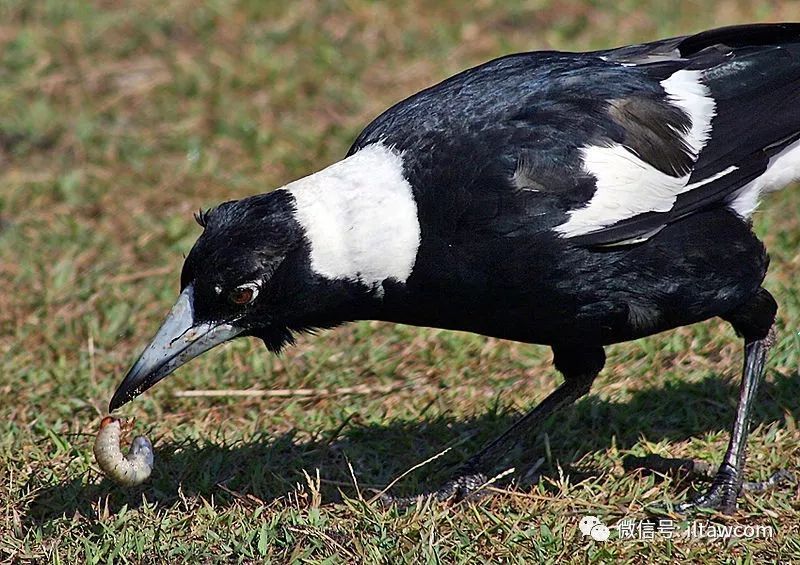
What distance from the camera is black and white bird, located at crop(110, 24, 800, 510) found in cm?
376

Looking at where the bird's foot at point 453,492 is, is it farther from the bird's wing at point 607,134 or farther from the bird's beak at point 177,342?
the bird's wing at point 607,134

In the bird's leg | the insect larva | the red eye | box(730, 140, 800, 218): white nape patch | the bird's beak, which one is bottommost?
the bird's leg

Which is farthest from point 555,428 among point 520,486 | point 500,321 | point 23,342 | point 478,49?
point 478,49

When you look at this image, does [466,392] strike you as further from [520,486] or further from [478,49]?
[478,49]

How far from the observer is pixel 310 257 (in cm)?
376

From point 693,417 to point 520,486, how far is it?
0.78 m

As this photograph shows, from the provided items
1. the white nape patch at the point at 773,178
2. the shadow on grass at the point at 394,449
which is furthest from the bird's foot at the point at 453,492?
the white nape patch at the point at 773,178

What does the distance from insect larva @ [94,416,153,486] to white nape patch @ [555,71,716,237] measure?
142cm

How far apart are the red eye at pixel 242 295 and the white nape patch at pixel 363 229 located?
0.19 metres

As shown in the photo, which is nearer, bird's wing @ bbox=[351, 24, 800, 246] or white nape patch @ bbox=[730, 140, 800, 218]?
bird's wing @ bbox=[351, 24, 800, 246]

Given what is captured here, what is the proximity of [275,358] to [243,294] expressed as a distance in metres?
1.46

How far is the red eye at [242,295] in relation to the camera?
3742mm

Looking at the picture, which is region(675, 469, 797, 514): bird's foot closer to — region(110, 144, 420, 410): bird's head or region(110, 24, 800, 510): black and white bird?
region(110, 24, 800, 510): black and white bird

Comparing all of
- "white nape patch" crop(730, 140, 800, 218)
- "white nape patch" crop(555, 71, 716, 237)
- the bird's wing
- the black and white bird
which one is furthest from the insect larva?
"white nape patch" crop(730, 140, 800, 218)
